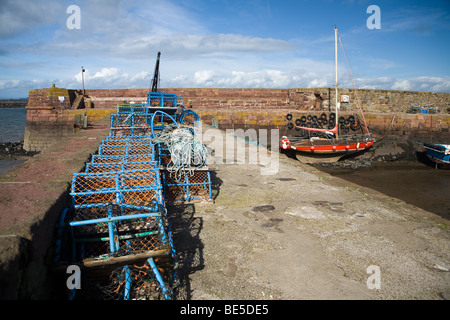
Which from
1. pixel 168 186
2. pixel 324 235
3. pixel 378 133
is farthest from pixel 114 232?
pixel 378 133

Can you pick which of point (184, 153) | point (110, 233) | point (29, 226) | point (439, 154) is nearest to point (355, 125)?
point (439, 154)

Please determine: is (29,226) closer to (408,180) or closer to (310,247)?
(310,247)

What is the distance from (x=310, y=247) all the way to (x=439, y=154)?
1503 cm

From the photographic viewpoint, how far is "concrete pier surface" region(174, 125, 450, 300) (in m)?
2.89

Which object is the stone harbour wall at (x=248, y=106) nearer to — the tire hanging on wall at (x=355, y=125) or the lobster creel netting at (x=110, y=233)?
the tire hanging on wall at (x=355, y=125)

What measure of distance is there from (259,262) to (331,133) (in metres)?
Answer: 14.5

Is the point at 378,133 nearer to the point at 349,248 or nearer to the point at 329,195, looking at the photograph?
the point at 329,195

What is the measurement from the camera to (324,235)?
4.05 meters

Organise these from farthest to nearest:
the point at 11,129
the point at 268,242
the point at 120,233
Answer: the point at 11,129
the point at 268,242
the point at 120,233

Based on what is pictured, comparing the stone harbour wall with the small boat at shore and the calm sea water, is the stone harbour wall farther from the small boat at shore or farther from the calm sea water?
the calm sea water

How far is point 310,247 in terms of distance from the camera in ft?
12.2

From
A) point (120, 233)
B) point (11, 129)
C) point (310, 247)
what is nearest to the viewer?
point (120, 233)

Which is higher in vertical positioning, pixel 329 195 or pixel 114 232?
pixel 114 232
